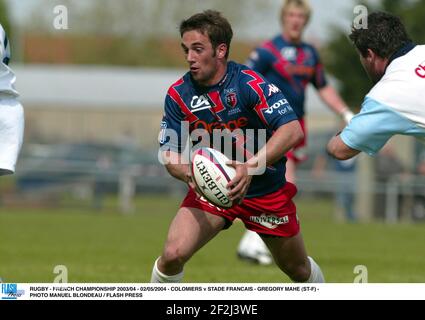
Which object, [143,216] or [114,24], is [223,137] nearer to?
[143,216]

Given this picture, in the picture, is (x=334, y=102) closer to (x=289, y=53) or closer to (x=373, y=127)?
(x=289, y=53)

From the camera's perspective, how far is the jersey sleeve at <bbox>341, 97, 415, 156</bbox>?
20.3ft

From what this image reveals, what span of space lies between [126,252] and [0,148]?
5.98 meters

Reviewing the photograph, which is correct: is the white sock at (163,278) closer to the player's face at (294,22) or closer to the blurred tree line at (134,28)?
the player's face at (294,22)

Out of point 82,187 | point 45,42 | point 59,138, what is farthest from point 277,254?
point 45,42

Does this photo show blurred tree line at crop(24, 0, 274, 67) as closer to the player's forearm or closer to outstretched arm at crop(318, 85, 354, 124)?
outstretched arm at crop(318, 85, 354, 124)

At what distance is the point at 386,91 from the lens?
20.2 ft

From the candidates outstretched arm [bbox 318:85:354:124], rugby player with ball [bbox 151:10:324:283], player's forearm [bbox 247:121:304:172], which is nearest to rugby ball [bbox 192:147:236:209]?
rugby player with ball [bbox 151:10:324:283]

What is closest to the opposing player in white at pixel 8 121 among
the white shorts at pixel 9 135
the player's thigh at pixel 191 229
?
the white shorts at pixel 9 135

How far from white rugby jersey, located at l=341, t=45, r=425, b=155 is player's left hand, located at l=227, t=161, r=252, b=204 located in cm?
81

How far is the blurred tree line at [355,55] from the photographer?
3434 centimetres

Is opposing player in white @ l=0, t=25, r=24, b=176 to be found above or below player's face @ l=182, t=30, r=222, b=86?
below

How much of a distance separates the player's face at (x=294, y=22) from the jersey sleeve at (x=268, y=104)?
412 centimetres

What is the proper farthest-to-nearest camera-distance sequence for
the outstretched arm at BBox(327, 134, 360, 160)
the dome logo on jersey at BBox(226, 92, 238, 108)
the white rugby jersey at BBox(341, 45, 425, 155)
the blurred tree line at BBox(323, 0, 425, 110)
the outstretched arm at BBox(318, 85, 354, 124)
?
the blurred tree line at BBox(323, 0, 425, 110), the outstretched arm at BBox(318, 85, 354, 124), the dome logo on jersey at BBox(226, 92, 238, 108), the outstretched arm at BBox(327, 134, 360, 160), the white rugby jersey at BBox(341, 45, 425, 155)
